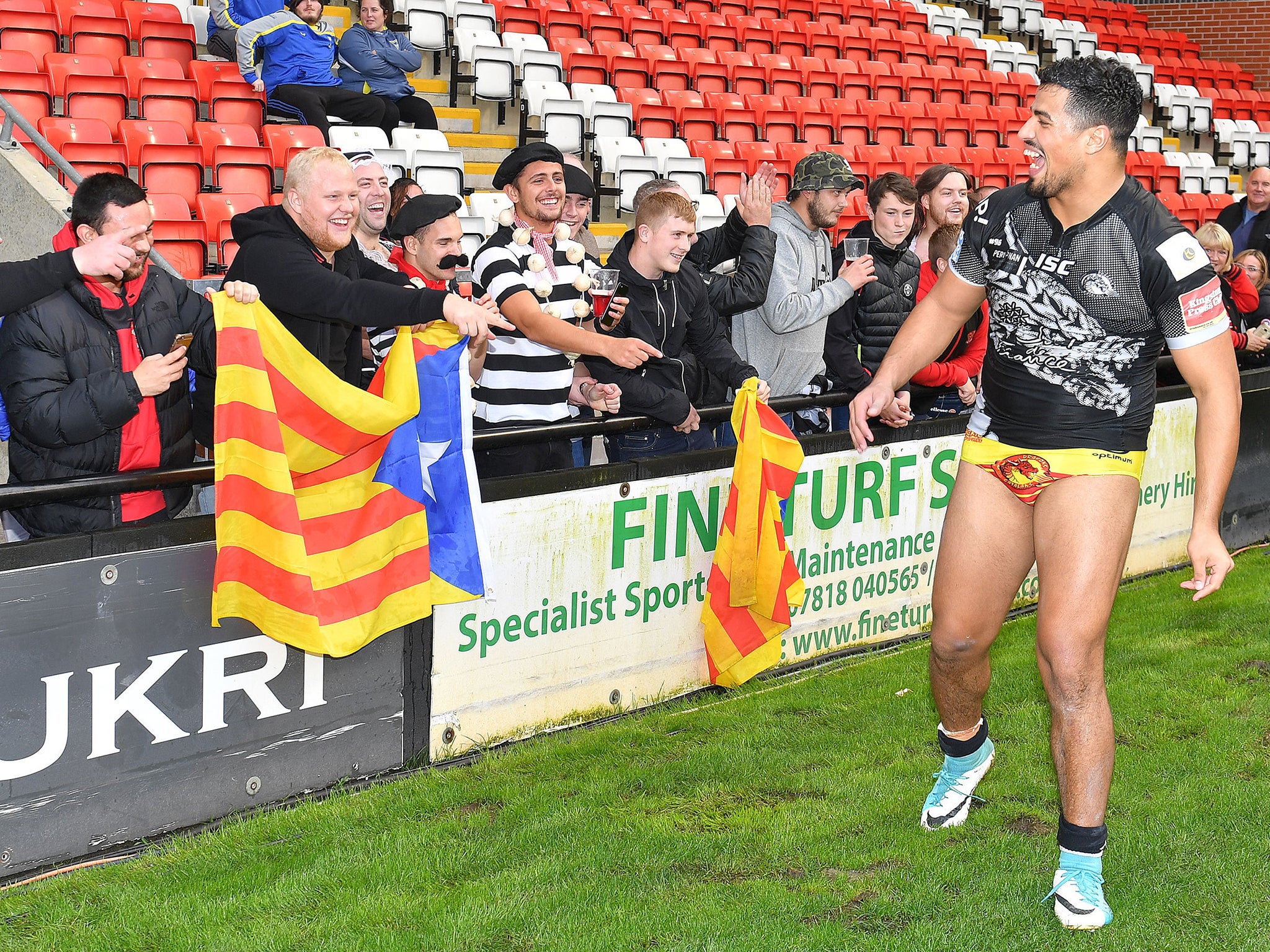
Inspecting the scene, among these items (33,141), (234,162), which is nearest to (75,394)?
(33,141)

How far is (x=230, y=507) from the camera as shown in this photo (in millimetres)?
3932

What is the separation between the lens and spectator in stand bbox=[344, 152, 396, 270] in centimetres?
602

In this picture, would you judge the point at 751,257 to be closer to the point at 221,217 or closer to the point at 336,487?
the point at 336,487

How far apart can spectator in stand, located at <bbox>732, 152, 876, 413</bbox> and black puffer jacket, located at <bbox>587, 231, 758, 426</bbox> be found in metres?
0.44

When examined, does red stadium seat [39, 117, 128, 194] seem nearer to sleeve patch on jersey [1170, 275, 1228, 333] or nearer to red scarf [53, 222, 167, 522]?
red scarf [53, 222, 167, 522]

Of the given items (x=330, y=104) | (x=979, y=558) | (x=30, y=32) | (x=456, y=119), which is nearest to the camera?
(x=979, y=558)

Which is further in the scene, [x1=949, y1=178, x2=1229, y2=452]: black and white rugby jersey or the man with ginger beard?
the man with ginger beard

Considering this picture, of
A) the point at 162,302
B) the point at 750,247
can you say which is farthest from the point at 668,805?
the point at 750,247

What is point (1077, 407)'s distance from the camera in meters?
3.62

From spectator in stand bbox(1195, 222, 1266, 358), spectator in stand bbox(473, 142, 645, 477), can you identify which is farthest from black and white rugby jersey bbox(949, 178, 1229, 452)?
spectator in stand bbox(1195, 222, 1266, 358)

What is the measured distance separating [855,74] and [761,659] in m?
11.7

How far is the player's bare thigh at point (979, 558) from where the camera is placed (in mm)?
3758

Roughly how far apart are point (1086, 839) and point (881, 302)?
3.43 m

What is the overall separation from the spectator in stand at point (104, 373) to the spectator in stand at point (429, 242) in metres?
1.42
